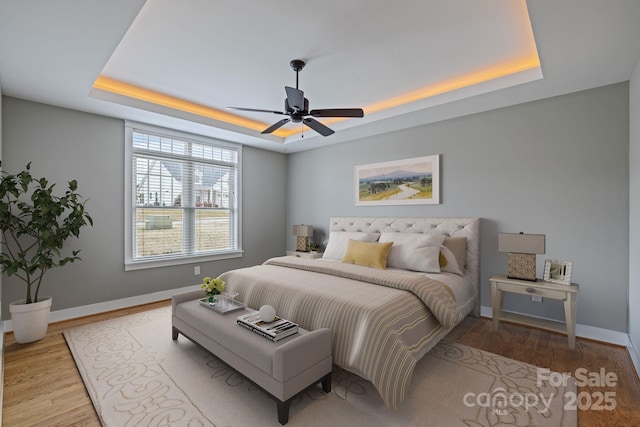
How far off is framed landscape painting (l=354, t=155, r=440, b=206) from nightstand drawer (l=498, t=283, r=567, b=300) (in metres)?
1.36

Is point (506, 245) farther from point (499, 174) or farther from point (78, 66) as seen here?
point (78, 66)

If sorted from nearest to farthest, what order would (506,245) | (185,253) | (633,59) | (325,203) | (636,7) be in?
1. (636,7)
2. (633,59)
3. (506,245)
4. (185,253)
5. (325,203)

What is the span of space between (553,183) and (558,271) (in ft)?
3.13

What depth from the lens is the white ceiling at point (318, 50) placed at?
6.63ft

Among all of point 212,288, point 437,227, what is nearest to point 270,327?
point 212,288

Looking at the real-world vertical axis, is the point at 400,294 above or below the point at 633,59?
below

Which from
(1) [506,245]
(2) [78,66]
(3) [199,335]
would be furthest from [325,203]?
(2) [78,66]

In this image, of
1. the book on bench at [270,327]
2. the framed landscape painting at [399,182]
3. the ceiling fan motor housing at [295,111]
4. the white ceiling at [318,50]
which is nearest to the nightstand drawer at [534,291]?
the framed landscape painting at [399,182]

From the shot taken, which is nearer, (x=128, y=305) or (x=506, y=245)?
(x=506, y=245)

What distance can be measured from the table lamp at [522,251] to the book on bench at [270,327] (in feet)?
7.99

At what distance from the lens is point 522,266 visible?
3.07 meters

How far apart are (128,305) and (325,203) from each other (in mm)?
3388

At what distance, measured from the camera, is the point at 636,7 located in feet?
5.92

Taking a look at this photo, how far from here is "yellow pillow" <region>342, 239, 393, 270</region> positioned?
11.5 feet
